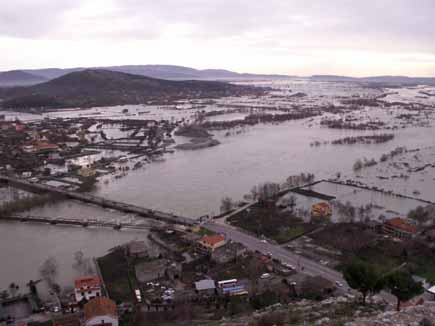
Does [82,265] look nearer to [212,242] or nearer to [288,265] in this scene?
[212,242]

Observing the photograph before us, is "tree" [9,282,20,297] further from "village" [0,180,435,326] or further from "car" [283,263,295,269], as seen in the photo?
"car" [283,263,295,269]

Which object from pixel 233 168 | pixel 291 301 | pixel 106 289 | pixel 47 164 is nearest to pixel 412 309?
pixel 291 301

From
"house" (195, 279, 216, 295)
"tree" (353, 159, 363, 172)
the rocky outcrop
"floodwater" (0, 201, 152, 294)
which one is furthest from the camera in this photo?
"tree" (353, 159, 363, 172)

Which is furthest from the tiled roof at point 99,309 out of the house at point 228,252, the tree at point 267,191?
the tree at point 267,191

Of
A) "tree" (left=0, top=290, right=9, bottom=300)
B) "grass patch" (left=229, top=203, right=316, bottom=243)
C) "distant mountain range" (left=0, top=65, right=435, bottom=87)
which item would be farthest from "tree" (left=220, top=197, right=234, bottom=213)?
"distant mountain range" (left=0, top=65, right=435, bottom=87)

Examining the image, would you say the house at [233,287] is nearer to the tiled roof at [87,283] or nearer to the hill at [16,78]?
the tiled roof at [87,283]

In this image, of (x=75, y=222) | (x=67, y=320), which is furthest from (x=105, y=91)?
(x=67, y=320)
